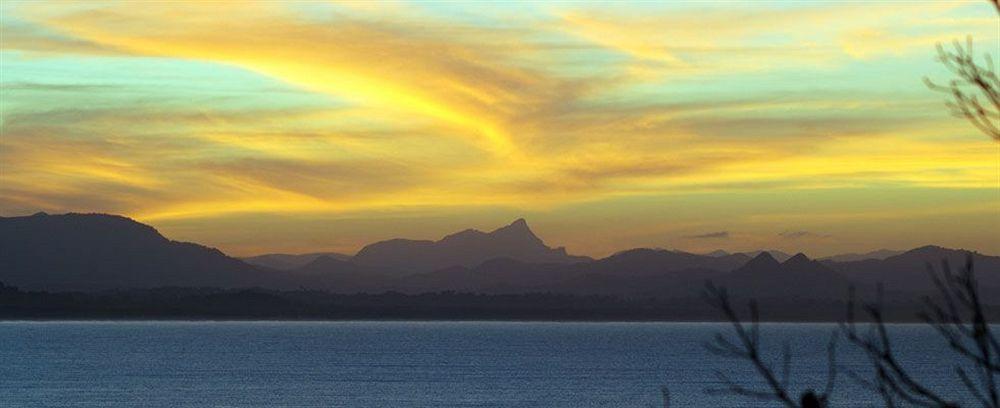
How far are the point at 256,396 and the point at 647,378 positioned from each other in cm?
4679

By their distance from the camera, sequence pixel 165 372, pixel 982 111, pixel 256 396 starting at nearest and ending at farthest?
pixel 982 111, pixel 256 396, pixel 165 372

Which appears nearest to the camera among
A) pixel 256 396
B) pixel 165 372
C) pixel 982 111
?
pixel 982 111

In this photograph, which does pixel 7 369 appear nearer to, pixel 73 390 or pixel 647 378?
pixel 73 390

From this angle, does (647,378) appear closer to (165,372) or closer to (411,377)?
(411,377)

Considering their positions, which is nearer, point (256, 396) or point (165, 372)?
point (256, 396)

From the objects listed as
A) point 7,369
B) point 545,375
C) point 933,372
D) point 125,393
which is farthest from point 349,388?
point 933,372

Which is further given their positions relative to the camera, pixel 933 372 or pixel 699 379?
pixel 933 372

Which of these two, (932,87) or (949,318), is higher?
(932,87)

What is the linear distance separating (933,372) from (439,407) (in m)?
84.2

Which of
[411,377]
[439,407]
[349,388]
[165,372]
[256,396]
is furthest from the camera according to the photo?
[165,372]

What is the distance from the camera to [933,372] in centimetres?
16988

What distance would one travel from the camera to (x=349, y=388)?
13050 cm

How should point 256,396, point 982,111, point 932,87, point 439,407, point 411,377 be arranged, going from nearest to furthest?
point 982,111 < point 932,87 < point 439,407 < point 256,396 < point 411,377

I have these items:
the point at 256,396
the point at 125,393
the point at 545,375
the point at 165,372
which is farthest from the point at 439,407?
the point at 165,372
